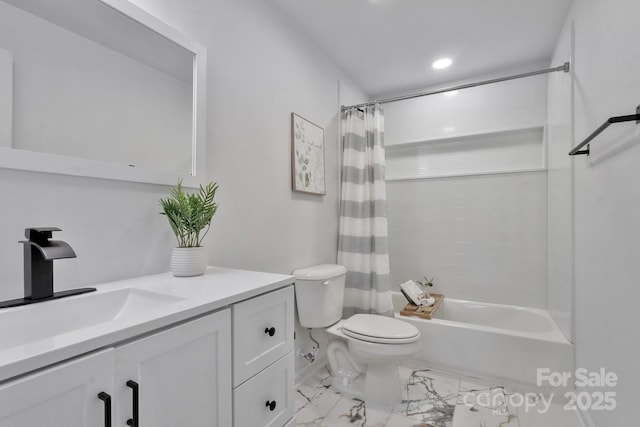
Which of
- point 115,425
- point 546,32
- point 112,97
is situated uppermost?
point 546,32

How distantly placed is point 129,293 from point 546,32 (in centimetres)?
297

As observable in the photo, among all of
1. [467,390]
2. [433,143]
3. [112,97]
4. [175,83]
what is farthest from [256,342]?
[433,143]

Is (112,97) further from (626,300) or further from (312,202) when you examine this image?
(626,300)

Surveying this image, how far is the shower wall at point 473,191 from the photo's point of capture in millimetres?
2596

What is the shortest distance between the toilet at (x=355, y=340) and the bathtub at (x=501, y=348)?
502 mm

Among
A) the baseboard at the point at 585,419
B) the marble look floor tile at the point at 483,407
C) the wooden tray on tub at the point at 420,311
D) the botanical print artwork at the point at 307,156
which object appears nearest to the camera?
the baseboard at the point at 585,419

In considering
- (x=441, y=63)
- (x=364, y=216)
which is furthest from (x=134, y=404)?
(x=441, y=63)

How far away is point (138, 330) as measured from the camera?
63cm

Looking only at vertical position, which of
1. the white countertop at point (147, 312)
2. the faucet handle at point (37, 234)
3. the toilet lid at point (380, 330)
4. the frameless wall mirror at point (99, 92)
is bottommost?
the toilet lid at point (380, 330)

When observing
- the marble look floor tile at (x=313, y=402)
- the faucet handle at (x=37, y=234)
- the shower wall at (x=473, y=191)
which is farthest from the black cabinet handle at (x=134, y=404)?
the shower wall at (x=473, y=191)

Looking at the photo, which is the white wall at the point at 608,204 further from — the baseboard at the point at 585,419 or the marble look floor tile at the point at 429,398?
the marble look floor tile at the point at 429,398

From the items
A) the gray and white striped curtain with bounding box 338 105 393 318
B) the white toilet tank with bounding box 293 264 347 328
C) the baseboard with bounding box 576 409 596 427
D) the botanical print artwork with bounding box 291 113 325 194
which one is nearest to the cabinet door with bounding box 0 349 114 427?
the white toilet tank with bounding box 293 264 347 328

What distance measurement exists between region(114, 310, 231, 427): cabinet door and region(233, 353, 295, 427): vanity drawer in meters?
0.05

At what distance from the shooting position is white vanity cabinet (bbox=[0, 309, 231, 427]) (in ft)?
1.61
